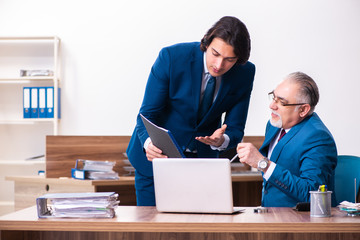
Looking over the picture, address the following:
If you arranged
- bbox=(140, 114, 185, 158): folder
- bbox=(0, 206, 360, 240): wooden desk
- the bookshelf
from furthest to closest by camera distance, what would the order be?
the bookshelf < bbox=(140, 114, 185, 158): folder < bbox=(0, 206, 360, 240): wooden desk

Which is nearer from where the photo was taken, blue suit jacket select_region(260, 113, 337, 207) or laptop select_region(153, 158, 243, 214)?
laptop select_region(153, 158, 243, 214)

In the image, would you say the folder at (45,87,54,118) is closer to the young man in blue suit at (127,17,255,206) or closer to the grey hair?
the young man in blue suit at (127,17,255,206)

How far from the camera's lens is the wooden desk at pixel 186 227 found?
1.42m

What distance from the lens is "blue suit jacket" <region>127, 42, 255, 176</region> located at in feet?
6.82

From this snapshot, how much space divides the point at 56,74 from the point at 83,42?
0.48 meters

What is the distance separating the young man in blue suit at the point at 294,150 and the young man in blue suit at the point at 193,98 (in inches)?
6.6

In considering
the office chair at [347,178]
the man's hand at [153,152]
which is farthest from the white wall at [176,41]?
the man's hand at [153,152]

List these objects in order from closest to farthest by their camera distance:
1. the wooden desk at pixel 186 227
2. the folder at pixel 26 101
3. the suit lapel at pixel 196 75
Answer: the wooden desk at pixel 186 227 → the suit lapel at pixel 196 75 → the folder at pixel 26 101

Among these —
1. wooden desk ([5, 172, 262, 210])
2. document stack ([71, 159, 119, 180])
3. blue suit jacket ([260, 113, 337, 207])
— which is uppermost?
blue suit jacket ([260, 113, 337, 207])

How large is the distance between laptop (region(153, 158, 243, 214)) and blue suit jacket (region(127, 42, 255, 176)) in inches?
18.8

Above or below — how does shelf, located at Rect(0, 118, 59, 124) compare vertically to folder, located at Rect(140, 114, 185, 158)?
above

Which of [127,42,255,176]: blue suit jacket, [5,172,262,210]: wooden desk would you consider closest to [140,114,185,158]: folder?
[127,42,255,176]: blue suit jacket

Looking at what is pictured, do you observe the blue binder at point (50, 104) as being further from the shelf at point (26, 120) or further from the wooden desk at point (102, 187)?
the wooden desk at point (102, 187)

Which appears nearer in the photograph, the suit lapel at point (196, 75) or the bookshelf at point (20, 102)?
the suit lapel at point (196, 75)
